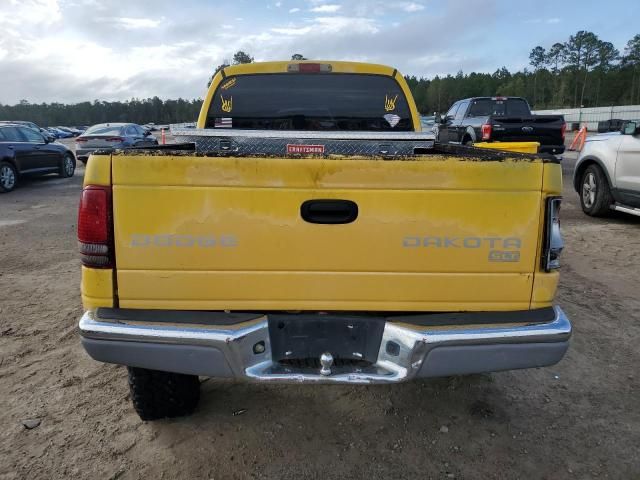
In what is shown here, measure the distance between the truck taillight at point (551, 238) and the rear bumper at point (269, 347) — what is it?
0.93ft

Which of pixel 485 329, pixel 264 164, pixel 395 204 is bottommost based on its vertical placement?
pixel 485 329

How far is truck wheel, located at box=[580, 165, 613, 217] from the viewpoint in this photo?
7930 millimetres

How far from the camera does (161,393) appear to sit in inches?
110

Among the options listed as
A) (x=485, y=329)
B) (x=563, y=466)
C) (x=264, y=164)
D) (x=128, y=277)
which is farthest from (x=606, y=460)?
(x=128, y=277)

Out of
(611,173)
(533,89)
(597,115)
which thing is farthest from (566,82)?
(611,173)

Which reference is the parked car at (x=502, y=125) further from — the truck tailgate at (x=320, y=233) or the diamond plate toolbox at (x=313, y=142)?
the truck tailgate at (x=320, y=233)

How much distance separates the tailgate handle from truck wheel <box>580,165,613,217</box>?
7130 mm

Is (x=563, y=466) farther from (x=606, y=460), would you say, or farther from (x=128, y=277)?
(x=128, y=277)

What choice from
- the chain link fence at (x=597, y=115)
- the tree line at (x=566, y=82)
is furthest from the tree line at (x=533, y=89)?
the chain link fence at (x=597, y=115)

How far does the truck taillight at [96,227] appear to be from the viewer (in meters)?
2.22

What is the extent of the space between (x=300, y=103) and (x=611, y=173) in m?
5.59

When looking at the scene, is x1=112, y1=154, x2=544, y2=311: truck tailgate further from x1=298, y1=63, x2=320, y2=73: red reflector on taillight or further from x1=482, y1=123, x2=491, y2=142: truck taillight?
x1=482, y1=123, x2=491, y2=142: truck taillight

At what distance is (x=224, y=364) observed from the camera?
2264 millimetres

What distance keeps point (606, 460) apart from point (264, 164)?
90.9 inches
